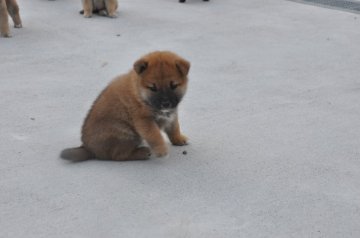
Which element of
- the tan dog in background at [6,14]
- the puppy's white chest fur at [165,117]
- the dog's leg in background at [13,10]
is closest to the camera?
the puppy's white chest fur at [165,117]

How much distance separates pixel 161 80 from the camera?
12.1 feet

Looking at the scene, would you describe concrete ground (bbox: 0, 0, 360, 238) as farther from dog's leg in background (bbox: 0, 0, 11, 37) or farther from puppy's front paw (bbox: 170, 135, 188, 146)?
dog's leg in background (bbox: 0, 0, 11, 37)

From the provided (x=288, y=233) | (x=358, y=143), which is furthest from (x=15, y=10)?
(x=288, y=233)

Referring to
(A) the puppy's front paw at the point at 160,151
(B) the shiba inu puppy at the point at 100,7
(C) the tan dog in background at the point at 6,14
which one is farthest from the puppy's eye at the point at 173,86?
Result: (B) the shiba inu puppy at the point at 100,7

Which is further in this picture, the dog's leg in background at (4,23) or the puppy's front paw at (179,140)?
the dog's leg in background at (4,23)

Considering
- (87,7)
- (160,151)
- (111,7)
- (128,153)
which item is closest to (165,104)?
(160,151)

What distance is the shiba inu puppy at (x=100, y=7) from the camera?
28.0ft

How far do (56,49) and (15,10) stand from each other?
1.35m

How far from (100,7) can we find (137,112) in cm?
529

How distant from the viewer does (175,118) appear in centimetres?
404

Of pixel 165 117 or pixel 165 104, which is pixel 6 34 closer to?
pixel 165 117

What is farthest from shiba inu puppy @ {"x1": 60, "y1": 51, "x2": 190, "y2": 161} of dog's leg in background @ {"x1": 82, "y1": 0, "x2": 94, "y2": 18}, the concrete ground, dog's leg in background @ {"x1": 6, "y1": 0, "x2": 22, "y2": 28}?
dog's leg in background @ {"x1": 82, "y1": 0, "x2": 94, "y2": 18}

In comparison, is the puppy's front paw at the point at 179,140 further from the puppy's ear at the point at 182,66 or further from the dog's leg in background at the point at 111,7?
the dog's leg in background at the point at 111,7

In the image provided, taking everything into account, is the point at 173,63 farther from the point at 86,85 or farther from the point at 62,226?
the point at 86,85
